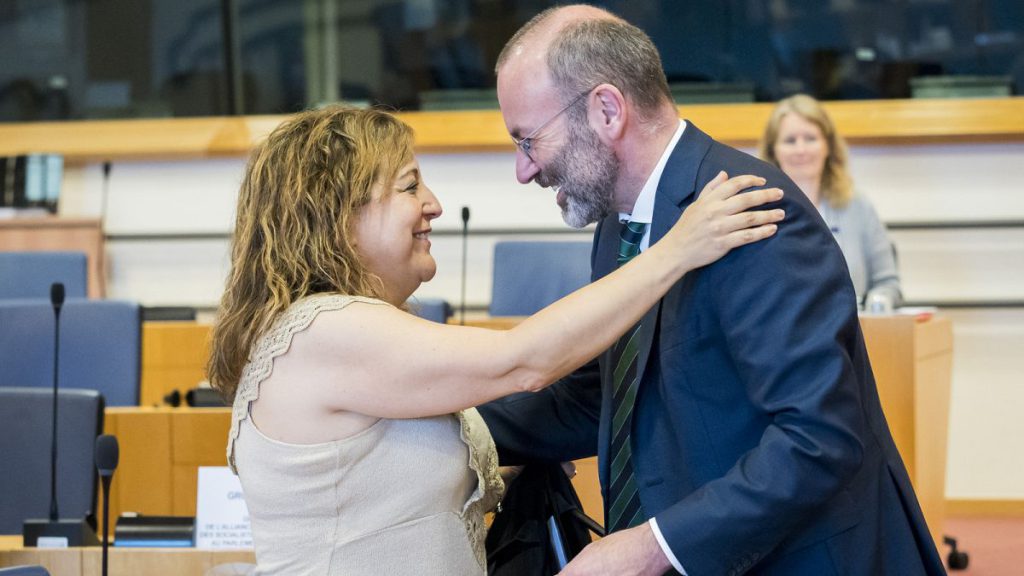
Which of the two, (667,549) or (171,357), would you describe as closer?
(667,549)

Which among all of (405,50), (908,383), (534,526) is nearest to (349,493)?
(534,526)

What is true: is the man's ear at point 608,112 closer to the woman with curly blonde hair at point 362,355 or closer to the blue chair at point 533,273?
the woman with curly blonde hair at point 362,355

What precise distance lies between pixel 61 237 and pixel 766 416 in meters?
5.03

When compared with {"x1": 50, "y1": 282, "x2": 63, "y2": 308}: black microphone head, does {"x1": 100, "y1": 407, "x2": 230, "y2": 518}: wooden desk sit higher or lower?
lower

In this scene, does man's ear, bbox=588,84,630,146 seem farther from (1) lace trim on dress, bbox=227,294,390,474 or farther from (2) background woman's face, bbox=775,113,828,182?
(2) background woman's face, bbox=775,113,828,182

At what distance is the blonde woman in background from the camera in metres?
4.47

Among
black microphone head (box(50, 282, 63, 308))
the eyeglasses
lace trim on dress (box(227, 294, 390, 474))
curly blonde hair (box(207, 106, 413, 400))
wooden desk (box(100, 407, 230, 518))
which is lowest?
wooden desk (box(100, 407, 230, 518))

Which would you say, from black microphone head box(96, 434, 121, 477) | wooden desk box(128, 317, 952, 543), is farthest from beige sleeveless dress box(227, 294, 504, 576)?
wooden desk box(128, 317, 952, 543)

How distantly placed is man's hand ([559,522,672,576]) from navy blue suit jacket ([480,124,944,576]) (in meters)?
0.03

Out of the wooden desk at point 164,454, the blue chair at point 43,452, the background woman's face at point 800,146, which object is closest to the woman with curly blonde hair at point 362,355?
the blue chair at point 43,452

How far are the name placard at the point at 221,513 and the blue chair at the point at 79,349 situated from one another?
1.33 m

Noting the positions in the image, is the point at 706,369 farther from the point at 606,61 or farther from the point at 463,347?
the point at 606,61

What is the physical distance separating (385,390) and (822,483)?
1.91 ft

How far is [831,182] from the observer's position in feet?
14.9
